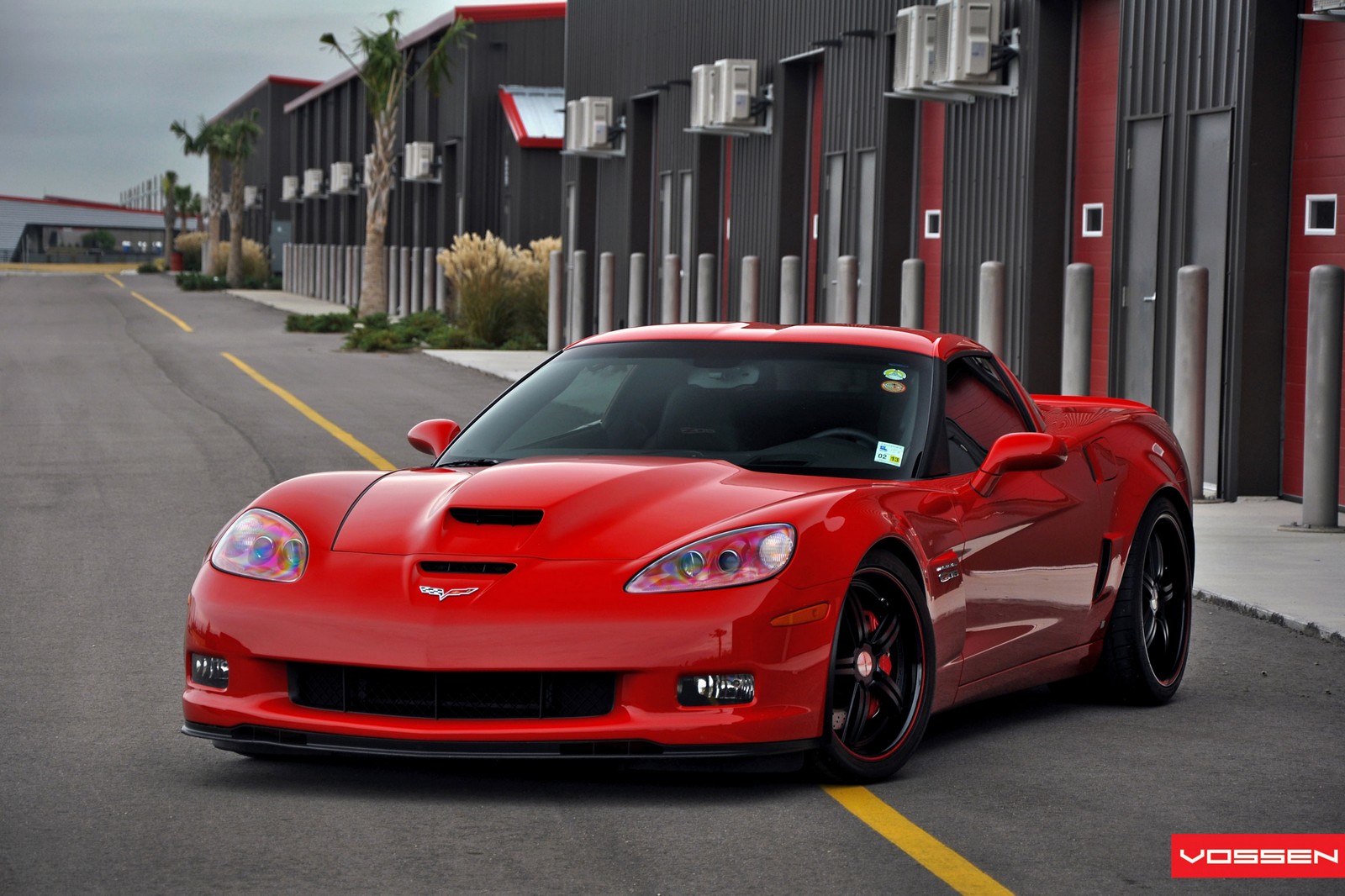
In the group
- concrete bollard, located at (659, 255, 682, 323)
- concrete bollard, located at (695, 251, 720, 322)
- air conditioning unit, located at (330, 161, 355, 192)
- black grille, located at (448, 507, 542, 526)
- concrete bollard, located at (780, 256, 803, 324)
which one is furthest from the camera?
air conditioning unit, located at (330, 161, 355, 192)

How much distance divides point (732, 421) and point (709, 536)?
1092mm

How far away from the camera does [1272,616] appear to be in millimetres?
8797

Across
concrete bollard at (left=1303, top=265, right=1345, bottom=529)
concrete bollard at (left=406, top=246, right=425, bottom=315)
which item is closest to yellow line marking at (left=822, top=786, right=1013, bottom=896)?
concrete bollard at (left=1303, top=265, right=1345, bottom=529)

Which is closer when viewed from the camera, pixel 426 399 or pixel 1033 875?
pixel 1033 875

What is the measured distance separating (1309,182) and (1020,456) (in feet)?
28.0

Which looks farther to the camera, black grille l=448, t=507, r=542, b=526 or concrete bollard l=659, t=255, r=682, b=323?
concrete bollard l=659, t=255, r=682, b=323

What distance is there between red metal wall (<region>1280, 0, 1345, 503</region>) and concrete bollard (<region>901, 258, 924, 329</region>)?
4.90 meters

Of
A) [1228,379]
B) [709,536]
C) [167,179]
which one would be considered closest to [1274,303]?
[1228,379]

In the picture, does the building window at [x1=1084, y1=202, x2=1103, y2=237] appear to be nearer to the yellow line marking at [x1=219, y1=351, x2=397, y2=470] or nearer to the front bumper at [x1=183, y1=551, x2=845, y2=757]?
the yellow line marking at [x1=219, y1=351, x2=397, y2=470]

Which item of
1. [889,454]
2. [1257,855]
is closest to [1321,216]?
[889,454]

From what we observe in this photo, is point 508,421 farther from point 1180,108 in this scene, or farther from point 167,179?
point 167,179

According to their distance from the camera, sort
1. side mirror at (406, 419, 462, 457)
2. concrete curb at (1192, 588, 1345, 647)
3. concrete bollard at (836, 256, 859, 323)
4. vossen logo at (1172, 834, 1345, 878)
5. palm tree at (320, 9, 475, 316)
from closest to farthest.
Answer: vossen logo at (1172, 834, 1345, 878)
side mirror at (406, 419, 462, 457)
concrete curb at (1192, 588, 1345, 647)
concrete bollard at (836, 256, 859, 323)
palm tree at (320, 9, 475, 316)

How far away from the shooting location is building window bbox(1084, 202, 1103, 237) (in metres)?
17.2

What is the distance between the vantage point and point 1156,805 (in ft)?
17.7
